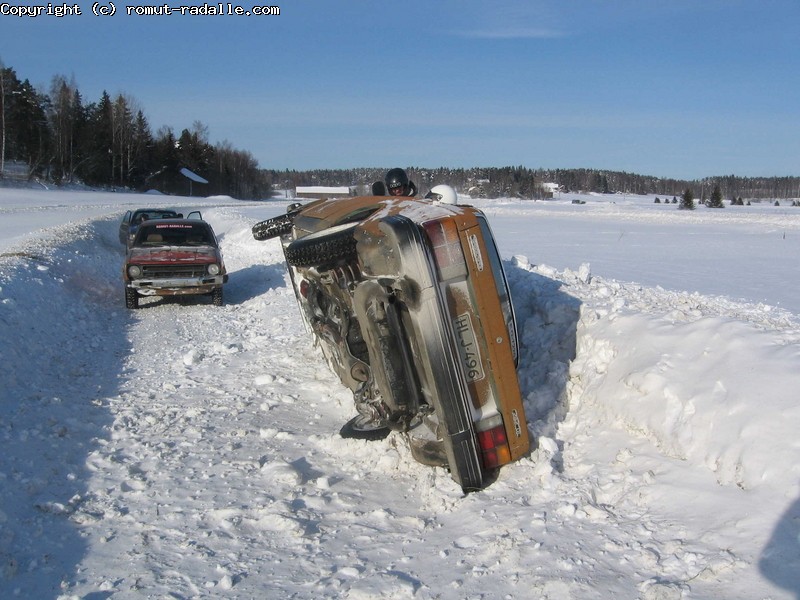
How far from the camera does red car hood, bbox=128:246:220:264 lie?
1206 centimetres

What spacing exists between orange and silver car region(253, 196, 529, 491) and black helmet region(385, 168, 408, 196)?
269cm

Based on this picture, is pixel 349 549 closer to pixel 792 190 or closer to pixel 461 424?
pixel 461 424

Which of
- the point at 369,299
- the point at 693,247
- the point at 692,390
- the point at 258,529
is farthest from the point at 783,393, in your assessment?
the point at 693,247

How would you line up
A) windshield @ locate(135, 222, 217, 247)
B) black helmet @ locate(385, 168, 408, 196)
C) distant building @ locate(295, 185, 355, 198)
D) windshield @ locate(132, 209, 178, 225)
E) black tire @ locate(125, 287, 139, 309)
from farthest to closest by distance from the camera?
windshield @ locate(132, 209, 178, 225), windshield @ locate(135, 222, 217, 247), black tire @ locate(125, 287, 139, 309), distant building @ locate(295, 185, 355, 198), black helmet @ locate(385, 168, 408, 196)

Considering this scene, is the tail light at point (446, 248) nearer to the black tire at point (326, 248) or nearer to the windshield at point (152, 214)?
the black tire at point (326, 248)

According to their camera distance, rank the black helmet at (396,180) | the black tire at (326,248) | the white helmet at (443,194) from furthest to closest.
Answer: the black helmet at (396,180) < the white helmet at (443,194) < the black tire at (326,248)

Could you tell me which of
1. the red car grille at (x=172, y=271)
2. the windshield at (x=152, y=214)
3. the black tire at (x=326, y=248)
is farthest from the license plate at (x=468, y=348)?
the windshield at (x=152, y=214)

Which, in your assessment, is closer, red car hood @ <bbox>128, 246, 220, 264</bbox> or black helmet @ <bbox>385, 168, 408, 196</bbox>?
black helmet @ <bbox>385, 168, 408, 196</bbox>

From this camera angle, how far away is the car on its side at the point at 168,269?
1198cm

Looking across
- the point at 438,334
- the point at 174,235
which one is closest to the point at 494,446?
the point at 438,334

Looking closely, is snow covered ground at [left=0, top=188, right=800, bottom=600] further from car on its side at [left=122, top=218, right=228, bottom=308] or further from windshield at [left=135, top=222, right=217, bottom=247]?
windshield at [left=135, top=222, right=217, bottom=247]

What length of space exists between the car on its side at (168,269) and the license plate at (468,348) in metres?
8.68

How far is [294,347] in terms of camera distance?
29.5 ft

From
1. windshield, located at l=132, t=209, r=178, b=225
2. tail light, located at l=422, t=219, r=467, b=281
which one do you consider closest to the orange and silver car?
tail light, located at l=422, t=219, r=467, b=281
